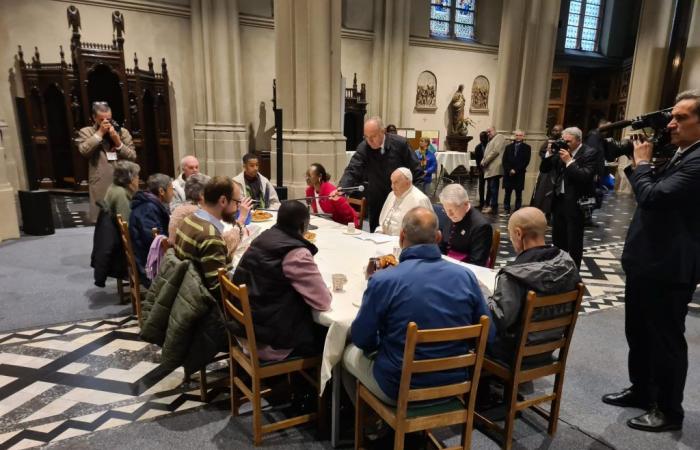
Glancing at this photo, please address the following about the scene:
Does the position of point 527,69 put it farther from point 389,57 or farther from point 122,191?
point 122,191

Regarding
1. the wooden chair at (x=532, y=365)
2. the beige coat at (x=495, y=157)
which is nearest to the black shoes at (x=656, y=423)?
the wooden chair at (x=532, y=365)

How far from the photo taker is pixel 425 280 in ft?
5.94

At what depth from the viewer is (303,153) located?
7.02 meters

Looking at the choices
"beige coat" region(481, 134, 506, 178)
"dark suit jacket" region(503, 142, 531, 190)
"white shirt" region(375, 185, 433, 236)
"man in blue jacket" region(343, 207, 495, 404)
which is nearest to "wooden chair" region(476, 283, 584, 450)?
"man in blue jacket" region(343, 207, 495, 404)

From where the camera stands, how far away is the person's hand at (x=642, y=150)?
2381mm

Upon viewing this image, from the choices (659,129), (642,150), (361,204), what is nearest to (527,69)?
(361,204)

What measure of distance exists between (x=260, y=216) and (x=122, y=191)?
3.81 ft

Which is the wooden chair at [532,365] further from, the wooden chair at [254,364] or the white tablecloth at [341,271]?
the wooden chair at [254,364]

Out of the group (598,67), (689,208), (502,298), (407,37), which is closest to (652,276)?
(689,208)

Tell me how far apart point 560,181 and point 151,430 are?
4.01m

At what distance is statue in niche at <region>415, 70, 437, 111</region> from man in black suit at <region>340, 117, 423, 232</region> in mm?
9231

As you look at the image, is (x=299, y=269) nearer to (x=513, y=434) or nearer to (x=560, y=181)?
(x=513, y=434)

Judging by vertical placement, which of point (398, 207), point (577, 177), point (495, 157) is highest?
point (577, 177)

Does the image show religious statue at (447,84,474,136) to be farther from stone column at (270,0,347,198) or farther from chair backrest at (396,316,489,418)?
chair backrest at (396,316,489,418)
